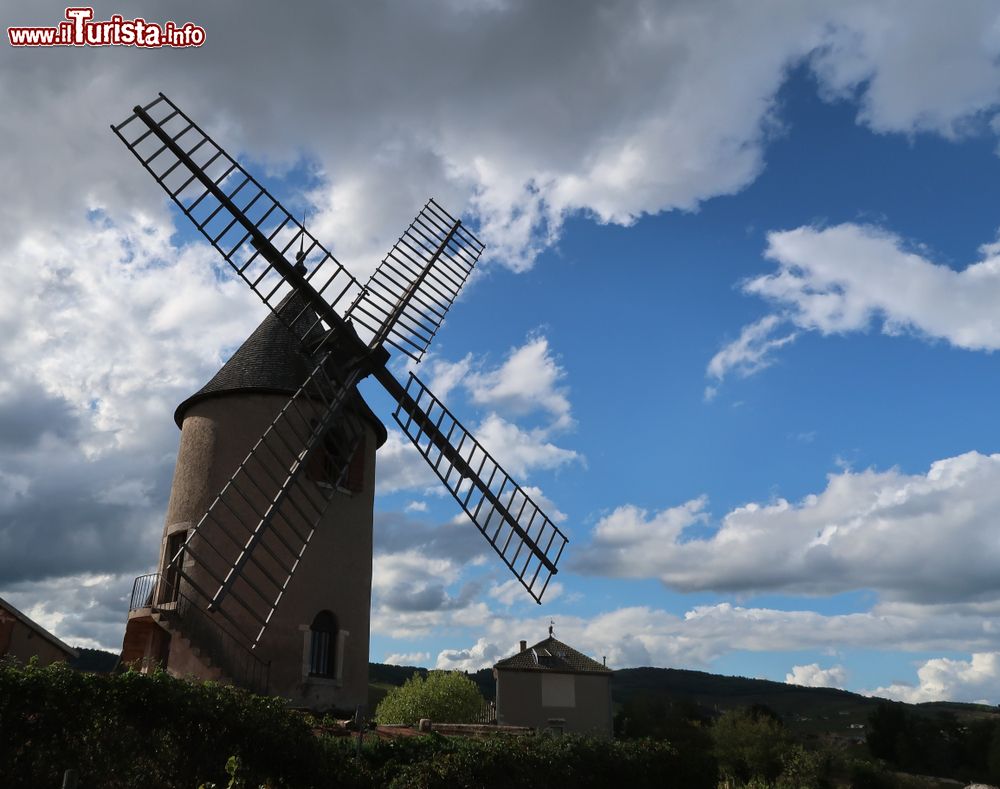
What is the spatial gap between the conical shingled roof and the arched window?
13.5 ft

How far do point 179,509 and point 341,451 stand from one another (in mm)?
3225

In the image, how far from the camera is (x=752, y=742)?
120 ft

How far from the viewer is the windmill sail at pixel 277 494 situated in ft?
49.2

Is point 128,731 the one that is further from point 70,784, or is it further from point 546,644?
point 546,644

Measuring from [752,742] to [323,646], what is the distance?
27540mm

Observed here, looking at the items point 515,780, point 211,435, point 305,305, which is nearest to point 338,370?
point 305,305

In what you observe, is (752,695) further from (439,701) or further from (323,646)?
(323,646)

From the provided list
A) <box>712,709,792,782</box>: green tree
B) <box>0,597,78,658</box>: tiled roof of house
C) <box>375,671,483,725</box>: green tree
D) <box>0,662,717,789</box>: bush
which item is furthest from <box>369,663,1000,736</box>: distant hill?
<box>0,662,717,789</box>: bush

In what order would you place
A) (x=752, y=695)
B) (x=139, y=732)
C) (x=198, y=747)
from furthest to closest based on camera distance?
1. (x=752, y=695)
2. (x=198, y=747)
3. (x=139, y=732)

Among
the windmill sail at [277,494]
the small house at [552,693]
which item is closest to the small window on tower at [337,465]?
the windmill sail at [277,494]

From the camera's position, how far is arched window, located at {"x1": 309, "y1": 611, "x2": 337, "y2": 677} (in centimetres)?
1554

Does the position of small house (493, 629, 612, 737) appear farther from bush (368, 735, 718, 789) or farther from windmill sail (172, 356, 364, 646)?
windmill sail (172, 356, 364, 646)

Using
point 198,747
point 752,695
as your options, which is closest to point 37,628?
point 198,747

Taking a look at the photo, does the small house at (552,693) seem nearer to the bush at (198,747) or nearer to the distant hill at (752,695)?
the bush at (198,747)
